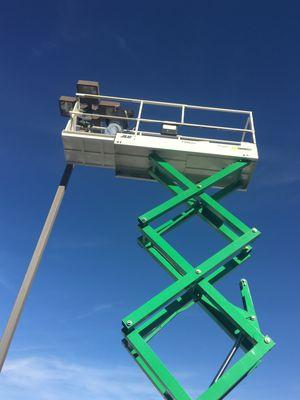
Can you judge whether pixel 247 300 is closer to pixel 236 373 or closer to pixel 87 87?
pixel 236 373

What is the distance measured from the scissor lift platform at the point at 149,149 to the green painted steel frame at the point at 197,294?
44 cm

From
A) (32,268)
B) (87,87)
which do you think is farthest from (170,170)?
(32,268)

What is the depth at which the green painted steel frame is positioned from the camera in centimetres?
593

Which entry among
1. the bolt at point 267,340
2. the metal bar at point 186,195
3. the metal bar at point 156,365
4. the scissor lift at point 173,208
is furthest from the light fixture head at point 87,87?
the bolt at point 267,340

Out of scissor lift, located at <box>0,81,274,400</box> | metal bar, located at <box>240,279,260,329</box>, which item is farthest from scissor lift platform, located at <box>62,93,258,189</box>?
metal bar, located at <box>240,279,260,329</box>

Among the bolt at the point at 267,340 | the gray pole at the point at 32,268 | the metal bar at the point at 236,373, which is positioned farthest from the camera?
the gray pole at the point at 32,268

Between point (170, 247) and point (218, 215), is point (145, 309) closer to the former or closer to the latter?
point (170, 247)

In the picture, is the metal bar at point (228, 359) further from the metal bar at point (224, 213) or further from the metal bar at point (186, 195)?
the metal bar at point (186, 195)

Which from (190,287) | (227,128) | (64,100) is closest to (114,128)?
(64,100)

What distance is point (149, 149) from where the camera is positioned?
365 inches

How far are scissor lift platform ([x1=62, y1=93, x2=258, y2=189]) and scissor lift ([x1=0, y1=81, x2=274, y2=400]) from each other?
25 millimetres

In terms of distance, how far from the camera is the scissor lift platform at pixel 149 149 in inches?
363

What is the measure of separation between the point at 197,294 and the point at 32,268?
128 inches

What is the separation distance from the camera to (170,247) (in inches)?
291
